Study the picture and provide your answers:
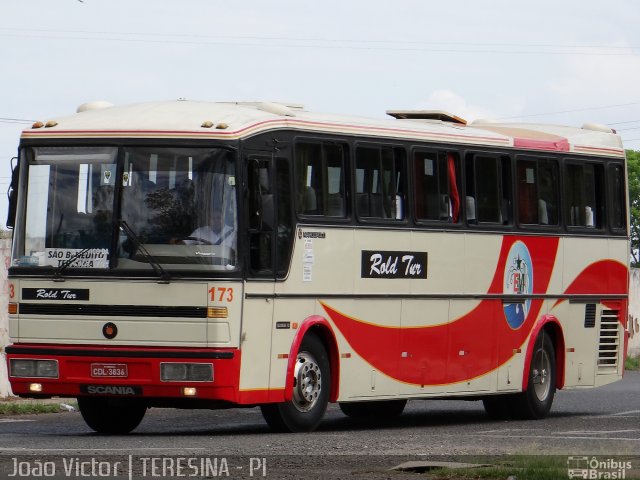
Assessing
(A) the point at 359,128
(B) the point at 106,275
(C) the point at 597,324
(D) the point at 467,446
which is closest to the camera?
(D) the point at 467,446

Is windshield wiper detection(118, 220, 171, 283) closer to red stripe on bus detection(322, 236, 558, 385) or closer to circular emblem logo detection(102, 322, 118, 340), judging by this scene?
circular emblem logo detection(102, 322, 118, 340)

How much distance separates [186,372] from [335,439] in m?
1.54

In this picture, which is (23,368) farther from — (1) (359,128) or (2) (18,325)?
(1) (359,128)

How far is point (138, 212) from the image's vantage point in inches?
650

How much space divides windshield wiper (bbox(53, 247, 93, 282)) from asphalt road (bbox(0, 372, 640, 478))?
1.54m

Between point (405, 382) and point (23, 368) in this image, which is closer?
point (23, 368)

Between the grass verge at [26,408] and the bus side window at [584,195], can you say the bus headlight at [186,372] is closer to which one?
the grass verge at [26,408]

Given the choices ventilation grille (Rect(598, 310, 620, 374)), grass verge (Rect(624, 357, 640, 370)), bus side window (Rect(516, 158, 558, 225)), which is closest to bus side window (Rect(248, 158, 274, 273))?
bus side window (Rect(516, 158, 558, 225))

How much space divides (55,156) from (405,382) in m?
4.89

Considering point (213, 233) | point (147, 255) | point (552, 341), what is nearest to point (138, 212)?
point (147, 255)

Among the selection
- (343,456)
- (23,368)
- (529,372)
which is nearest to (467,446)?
(343,456)

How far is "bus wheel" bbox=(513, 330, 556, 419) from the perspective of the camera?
21719 millimetres

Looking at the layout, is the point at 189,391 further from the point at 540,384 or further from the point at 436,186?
the point at 540,384

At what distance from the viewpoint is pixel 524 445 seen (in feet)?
51.9
